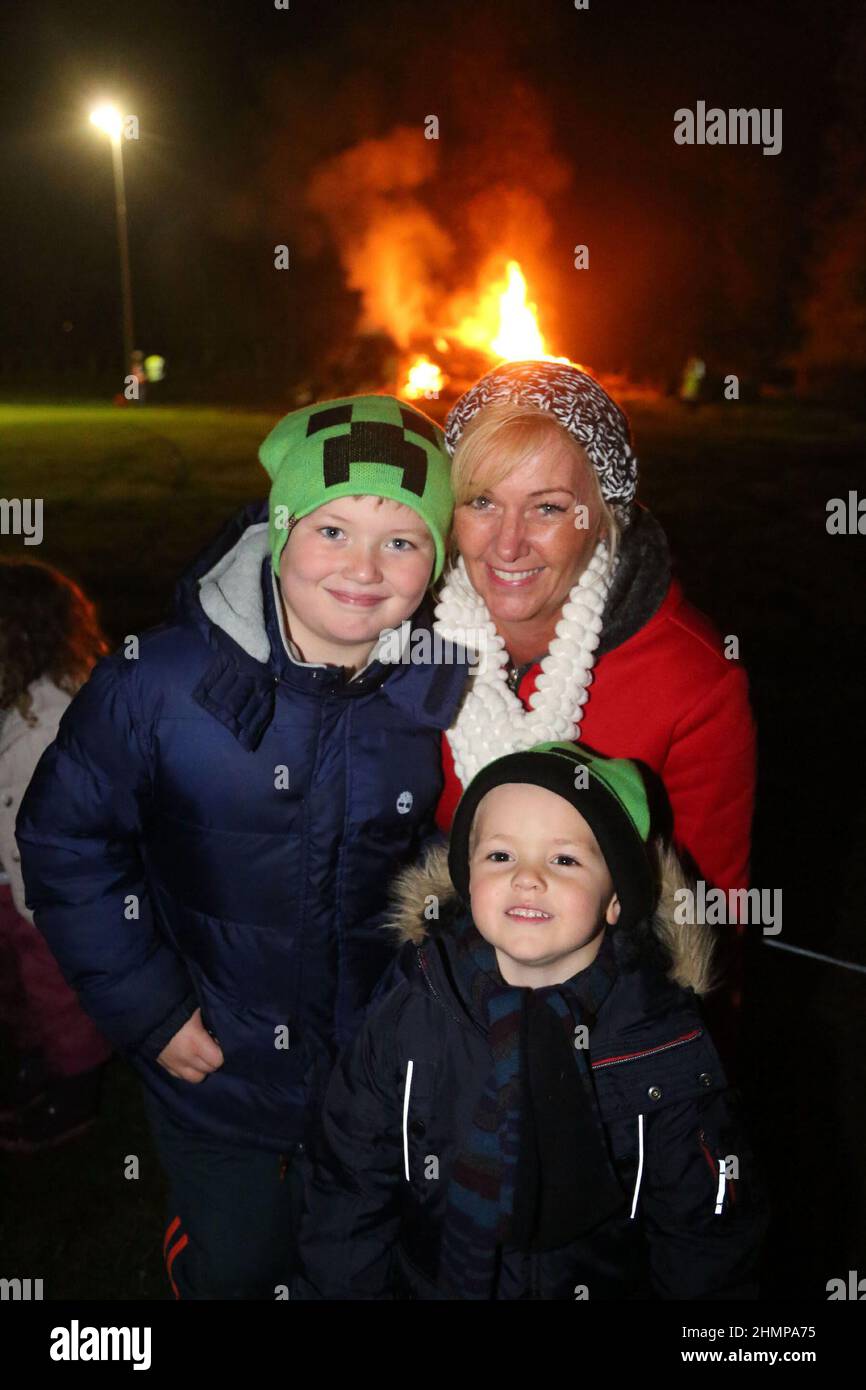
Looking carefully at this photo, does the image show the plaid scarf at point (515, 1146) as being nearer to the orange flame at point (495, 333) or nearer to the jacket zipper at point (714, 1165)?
the jacket zipper at point (714, 1165)

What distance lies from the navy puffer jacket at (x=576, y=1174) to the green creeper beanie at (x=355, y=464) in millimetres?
938

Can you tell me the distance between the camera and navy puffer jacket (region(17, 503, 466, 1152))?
2.39 metres

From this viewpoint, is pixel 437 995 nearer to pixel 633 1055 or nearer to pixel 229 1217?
pixel 633 1055

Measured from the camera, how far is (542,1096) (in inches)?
83.5

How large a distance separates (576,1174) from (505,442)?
5.42ft

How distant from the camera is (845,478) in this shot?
19.7 metres

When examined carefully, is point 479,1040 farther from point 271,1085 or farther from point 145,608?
point 145,608

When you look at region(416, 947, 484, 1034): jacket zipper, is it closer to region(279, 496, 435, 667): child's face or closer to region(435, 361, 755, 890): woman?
region(435, 361, 755, 890): woman

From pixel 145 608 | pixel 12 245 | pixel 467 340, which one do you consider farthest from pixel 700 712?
pixel 12 245

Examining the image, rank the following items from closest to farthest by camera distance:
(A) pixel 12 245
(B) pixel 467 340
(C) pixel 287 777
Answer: (C) pixel 287 777 < (B) pixel 467 340 < (A) pixel 12 245

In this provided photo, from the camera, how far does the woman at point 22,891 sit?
3498mm

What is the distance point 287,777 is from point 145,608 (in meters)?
7.60

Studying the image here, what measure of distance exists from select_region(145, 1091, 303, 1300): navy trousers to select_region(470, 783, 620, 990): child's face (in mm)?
895

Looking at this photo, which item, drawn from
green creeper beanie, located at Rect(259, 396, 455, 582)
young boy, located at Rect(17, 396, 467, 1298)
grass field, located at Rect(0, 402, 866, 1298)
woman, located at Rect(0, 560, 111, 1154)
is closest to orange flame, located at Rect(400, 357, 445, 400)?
grass field, located at Rect(0, 402, 866, 1298)
